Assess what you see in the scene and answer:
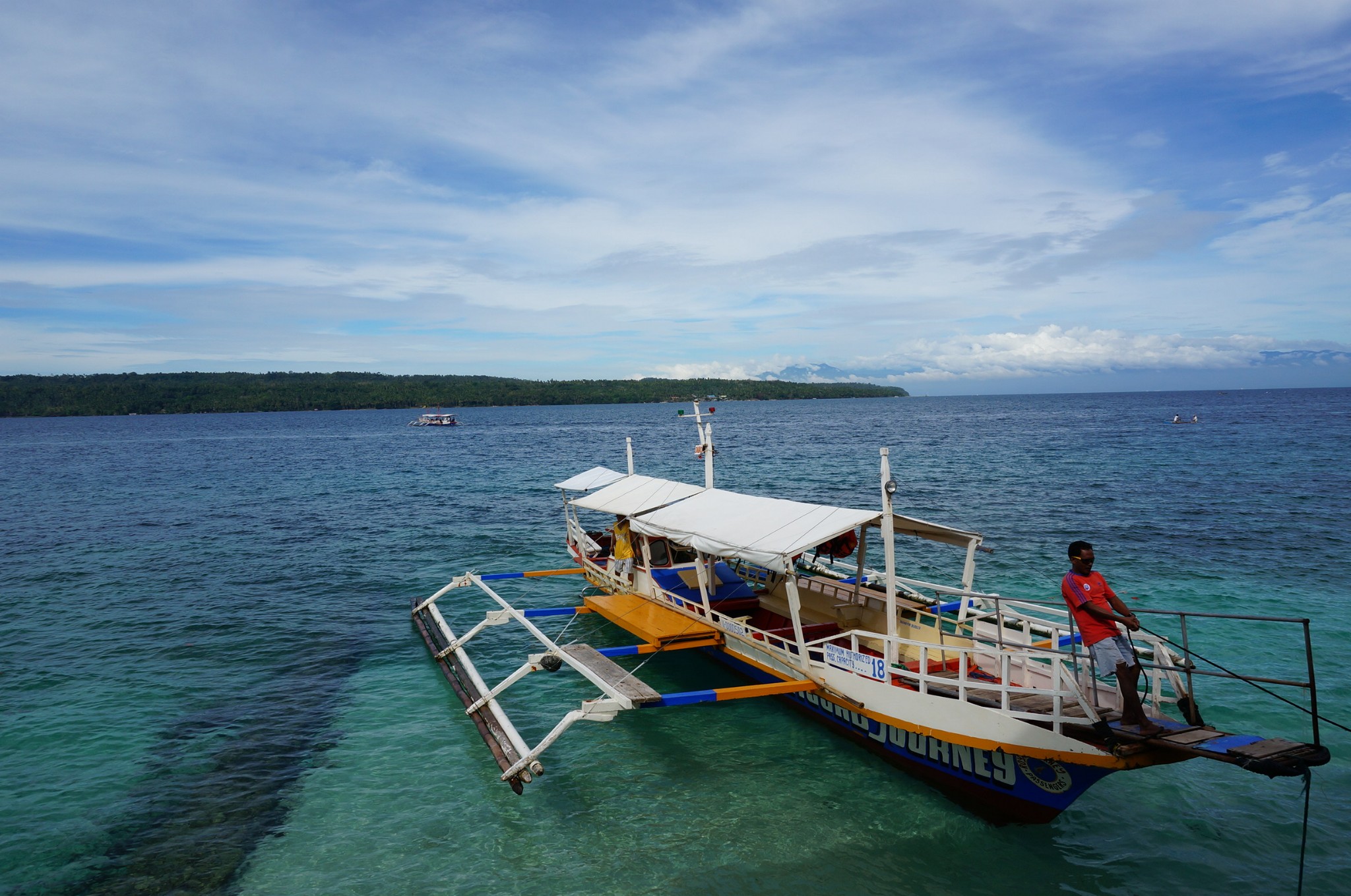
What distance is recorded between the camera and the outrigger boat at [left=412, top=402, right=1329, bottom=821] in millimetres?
9688

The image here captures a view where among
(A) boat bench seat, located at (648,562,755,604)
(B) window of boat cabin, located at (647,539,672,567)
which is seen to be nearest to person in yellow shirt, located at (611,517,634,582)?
(B) window of boat cabin, located at (647,539,672,567)

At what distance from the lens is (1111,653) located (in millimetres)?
9258

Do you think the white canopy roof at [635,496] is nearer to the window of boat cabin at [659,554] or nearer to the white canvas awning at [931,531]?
the window of boat cabin at [659,554]

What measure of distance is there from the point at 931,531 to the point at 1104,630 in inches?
169

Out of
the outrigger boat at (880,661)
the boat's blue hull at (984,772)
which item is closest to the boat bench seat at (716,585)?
the outrigger boat at (880,661)

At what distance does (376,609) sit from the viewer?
23656 mm

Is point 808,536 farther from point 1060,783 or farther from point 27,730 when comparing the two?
point 27,730

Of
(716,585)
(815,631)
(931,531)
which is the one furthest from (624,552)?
(931,531)

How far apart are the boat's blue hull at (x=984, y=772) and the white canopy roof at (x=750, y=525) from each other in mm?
2927

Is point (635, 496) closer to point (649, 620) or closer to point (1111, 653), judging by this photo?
point (649, 620)

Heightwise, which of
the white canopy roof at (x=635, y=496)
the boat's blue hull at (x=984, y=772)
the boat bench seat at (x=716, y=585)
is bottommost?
the boat's blue hull at (x=984, y=772)

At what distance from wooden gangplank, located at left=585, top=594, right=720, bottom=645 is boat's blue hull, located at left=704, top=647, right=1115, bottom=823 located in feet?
10.6

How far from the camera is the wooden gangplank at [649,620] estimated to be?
50.6ft

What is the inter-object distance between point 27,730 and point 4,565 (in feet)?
66.0
